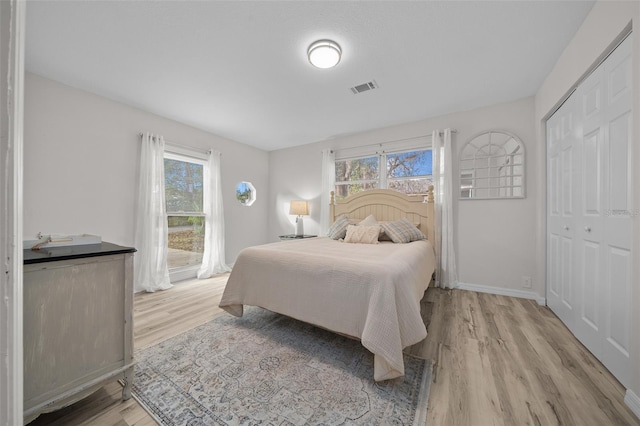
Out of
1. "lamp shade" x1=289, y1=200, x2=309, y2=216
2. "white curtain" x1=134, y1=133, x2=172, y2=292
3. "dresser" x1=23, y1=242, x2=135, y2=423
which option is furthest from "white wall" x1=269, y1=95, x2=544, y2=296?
"dresser" x1=23, y1=242, x2=135, y2=423

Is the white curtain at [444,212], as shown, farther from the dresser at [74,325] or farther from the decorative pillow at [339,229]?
the dresser at [74,325]

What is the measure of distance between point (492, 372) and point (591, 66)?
2292mm

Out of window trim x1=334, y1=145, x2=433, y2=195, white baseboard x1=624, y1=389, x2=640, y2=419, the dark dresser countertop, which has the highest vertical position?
window trim x1=334, y1=145, x2=433, y2=195

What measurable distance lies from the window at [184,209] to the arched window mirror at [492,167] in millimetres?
4137

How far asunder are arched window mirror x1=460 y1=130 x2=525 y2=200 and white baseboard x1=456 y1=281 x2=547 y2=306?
119 centimetres

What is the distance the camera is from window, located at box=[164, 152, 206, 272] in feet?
11.8

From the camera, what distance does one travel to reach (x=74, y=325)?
1.15 metres

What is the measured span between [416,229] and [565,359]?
5.92 feet

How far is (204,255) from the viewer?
3.92 meters

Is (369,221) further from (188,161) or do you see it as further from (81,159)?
(81,159)

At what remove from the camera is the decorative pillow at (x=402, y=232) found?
3.05m

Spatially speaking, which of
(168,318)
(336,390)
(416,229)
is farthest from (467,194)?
(168,318)

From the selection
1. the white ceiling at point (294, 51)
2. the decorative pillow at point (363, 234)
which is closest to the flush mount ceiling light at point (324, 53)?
the white ceiling at point (294, 51)

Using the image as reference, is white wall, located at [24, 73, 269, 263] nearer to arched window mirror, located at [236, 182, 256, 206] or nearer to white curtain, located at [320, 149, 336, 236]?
arched window mirror, located at [236, 182, 256, 206]
